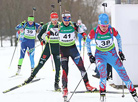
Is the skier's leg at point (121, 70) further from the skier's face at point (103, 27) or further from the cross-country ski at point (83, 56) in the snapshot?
the skier's face at point (103, 27)

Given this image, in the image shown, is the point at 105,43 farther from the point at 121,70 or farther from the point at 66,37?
the point at 66,37

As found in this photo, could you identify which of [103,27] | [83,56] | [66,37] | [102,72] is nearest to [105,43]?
[103,27]

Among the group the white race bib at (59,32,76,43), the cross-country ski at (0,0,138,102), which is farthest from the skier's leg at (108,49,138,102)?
the white race bib at (59,32,76,43)

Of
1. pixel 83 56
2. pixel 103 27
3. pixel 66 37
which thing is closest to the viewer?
A: pixel 103 27

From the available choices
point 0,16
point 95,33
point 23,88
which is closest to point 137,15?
point 95,33

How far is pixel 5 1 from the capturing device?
26016 mm

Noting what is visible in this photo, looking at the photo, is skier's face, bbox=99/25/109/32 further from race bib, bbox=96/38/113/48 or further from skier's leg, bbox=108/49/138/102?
skier's leg, bbox=108/49/138/102

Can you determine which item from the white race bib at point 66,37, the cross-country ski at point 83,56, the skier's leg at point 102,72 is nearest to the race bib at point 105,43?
the cross-country ski at point 83,56

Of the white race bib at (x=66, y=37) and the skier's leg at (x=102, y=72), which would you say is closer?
the skier's leg at (x=102, y=72)

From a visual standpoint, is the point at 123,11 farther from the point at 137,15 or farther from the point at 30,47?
the point at 30,47

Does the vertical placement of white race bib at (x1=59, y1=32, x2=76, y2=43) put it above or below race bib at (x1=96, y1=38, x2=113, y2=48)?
above

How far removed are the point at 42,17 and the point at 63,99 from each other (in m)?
28.6

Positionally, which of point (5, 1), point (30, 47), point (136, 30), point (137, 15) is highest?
point (5, 1)

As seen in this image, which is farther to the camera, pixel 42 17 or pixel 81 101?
pixel 42 17
